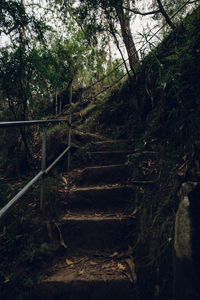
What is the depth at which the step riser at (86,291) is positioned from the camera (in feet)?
4.09

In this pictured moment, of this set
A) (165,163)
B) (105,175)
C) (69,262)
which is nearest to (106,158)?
(105,175)

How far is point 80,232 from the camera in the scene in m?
1.71

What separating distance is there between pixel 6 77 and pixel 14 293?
106 inches

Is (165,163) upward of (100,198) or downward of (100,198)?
upward

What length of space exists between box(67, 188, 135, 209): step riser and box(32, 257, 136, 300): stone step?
648 mm

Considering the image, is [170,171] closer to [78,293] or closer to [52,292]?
[78,293]

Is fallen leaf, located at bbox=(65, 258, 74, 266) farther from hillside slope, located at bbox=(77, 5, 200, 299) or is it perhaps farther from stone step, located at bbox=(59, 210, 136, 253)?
hillside slope, located at bbox=(77, 5, 200, 299)

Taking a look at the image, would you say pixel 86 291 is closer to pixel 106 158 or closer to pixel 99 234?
pixel 99 234

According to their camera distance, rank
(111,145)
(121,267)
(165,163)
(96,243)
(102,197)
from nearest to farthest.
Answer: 1. (121,267)
2. (96,243)
3. (165,163)
4. (102,197)
5. (111,145)

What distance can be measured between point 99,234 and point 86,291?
1.53 ft

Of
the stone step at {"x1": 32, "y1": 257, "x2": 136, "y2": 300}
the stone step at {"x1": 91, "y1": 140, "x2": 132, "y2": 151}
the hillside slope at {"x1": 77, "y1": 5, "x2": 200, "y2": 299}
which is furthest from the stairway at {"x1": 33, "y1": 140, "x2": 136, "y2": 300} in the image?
the stone step at {"x1": 91, "y1": 140, "x2": 132, "y2": 151}

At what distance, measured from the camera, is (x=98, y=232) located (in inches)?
66.4

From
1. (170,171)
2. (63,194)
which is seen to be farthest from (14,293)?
(170,171)

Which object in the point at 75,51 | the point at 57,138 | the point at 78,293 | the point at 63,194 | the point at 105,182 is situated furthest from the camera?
the point at 75,51
